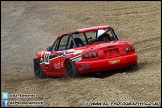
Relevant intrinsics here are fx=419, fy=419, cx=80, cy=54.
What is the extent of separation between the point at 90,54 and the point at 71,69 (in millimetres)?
735

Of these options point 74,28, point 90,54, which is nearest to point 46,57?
point 90,54

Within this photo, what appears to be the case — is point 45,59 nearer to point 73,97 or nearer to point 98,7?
point 73,97

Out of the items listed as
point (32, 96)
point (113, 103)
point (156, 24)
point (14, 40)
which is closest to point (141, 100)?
point (113, 103)

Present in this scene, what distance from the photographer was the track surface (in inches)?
330

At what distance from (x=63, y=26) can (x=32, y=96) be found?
1718 cm

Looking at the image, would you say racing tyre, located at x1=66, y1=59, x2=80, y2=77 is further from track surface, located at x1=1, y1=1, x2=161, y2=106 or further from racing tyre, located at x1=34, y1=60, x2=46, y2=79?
racing tyre, located at x1=34, y1=60, x2=46, y2=79

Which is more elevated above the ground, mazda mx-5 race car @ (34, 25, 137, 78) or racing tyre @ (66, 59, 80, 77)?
mazda mx-5 race car @ (34, 25, 137, 78)

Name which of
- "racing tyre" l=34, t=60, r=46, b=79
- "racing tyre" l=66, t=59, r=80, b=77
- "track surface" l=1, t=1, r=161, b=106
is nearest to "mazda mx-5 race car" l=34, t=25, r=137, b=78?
"racing tyre" l=66, t=59, r=80, b=77

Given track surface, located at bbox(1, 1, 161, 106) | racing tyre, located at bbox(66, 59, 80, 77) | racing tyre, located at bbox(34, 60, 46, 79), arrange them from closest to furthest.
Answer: track surface, located at bbox(1, 1, 161, 106) < racing tyre, located at bbox(66, 59, 80, 77) < racing tyre, located at bbox(34, 60, 46, 79)

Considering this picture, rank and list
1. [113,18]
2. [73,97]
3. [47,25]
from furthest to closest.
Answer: [47,25] → [113,18] → [73,97]

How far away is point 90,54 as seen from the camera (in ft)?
34.8

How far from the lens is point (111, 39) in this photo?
39.4ft

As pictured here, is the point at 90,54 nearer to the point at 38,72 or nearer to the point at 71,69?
the point at 71,69

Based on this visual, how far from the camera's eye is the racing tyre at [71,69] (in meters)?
10.7
